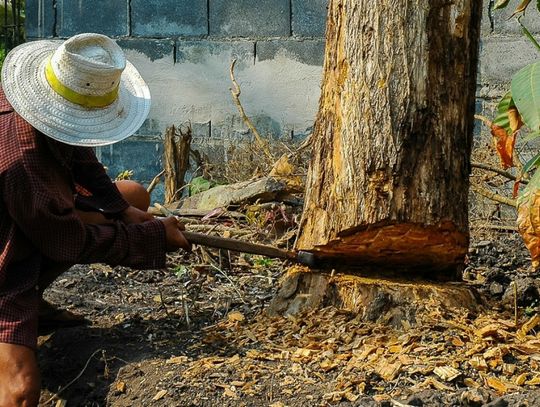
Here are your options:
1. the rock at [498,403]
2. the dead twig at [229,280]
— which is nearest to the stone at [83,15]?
the dead twig at [229,280]

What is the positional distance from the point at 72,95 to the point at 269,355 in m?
1.16

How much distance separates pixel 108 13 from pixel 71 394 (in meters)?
4.39

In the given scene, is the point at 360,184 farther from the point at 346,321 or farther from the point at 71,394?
the point at 71,394

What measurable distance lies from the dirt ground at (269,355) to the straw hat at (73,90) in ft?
2.84

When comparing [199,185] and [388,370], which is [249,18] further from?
[388,370]

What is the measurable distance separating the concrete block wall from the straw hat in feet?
12.3

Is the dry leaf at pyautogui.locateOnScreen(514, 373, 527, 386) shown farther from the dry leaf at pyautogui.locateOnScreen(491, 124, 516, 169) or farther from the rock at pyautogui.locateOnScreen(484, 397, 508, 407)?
the dry leaf at pyautogui.locateOnScreen(491, 124, 516, 169)

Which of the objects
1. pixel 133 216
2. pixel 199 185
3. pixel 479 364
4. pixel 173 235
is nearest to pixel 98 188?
pixel 133 216

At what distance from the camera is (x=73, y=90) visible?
3.40m

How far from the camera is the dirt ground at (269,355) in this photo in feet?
10.1

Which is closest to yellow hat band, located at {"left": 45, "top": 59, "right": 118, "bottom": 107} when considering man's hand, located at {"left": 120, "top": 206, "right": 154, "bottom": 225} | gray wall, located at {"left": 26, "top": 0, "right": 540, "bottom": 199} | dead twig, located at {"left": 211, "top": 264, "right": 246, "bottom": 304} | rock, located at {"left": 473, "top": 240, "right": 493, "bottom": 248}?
man's hand, located at {"left": 120, "top": 206, "right": 154, "bottom": 225}

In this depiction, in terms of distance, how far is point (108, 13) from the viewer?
7.41 metres

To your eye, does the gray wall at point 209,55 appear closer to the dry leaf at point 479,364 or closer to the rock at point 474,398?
the dry leaf at point 479,364

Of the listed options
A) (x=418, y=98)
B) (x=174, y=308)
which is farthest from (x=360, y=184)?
(x=174, y=308)
